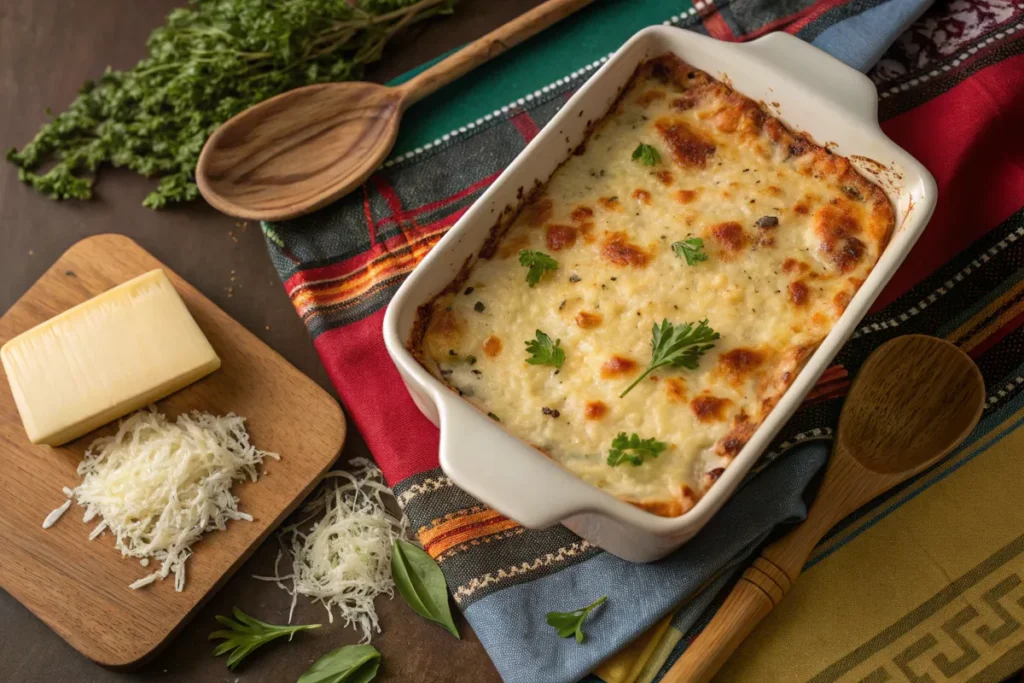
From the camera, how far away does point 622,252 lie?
88.0 inches

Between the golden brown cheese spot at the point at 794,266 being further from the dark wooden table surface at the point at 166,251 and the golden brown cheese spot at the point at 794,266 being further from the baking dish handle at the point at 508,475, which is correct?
the dark wooden table surface at the point at 166,251

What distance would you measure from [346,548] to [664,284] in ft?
3.51

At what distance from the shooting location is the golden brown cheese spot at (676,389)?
2066mm

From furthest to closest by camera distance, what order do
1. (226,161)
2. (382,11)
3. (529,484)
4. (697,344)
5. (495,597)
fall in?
(382,11), (226,161), (495,597), (697,344), (529,484)

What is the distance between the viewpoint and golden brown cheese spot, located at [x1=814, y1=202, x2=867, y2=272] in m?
2.20

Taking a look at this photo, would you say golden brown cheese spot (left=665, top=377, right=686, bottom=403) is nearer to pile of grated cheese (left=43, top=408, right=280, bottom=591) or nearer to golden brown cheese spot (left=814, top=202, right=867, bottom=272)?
golden brown cheese spot (left=814, top=202, right=867, bottom=272)

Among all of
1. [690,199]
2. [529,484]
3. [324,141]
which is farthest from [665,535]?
[324,141]

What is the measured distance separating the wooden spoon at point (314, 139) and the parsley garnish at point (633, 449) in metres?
1.20

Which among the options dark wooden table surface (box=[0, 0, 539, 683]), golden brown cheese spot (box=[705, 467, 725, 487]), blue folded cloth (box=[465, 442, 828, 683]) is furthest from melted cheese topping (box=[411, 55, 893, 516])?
dark wooden table surface (box=[0, 0, 539, 683])

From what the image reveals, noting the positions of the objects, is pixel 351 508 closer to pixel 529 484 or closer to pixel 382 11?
pixel 529 484

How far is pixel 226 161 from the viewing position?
2.73 metres

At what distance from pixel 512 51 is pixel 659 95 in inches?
25.2

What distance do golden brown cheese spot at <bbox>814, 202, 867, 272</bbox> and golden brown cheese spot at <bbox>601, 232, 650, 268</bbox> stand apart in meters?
0.43

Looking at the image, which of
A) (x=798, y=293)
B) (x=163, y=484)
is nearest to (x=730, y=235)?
(x=798, y=293)
